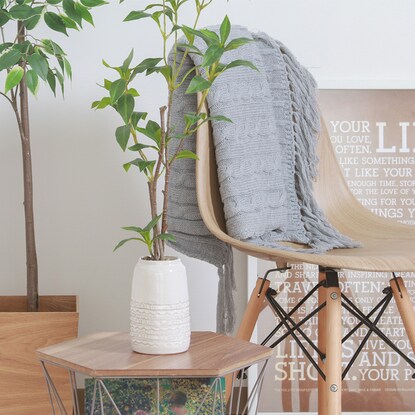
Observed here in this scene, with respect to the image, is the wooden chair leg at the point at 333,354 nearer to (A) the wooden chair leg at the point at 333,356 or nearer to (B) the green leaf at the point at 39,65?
(A) the wooden chair leg at the point at 333,356

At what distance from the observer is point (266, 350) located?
1159 millimetres

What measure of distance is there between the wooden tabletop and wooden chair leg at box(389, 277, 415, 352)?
32 centimetres

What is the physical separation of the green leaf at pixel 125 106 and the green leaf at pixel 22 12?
12.8 inches

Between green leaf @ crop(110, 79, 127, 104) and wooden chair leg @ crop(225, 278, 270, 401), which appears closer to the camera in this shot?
green leaf @ crop(110, 79, 127, 104)

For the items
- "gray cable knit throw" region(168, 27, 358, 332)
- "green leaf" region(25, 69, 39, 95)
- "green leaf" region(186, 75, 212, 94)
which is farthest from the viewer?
"gray cable knit throw" region(168, 27, 358, 332)

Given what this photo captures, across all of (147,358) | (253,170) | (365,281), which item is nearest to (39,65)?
(253,170)

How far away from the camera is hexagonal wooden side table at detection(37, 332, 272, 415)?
104cm

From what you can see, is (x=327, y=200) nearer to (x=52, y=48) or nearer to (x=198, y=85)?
(x=198, y=85)

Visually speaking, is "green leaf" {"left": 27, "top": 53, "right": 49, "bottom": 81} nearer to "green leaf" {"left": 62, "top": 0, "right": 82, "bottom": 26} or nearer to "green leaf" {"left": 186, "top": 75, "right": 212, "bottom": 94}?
"green leaf" {"left": 62, "top": 0, "right": 82, "bottom": 26}

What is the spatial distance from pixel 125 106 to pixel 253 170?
1.18 ft

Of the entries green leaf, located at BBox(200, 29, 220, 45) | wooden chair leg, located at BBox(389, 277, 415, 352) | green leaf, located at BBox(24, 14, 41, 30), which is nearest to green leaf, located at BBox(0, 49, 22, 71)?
green leaf, located at BBox(24, 14, 41, 30)

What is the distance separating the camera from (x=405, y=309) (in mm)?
1341

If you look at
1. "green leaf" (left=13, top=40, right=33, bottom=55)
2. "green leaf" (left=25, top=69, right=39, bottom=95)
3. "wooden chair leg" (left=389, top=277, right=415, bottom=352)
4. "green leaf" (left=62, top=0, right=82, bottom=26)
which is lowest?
"wooden chair leg" (left=389, top=277, right=415, bottom=352)

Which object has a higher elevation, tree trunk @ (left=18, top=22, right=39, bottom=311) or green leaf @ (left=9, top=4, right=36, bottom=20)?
green leaf @ (left=9, top=4, right=36, bottom=20)
